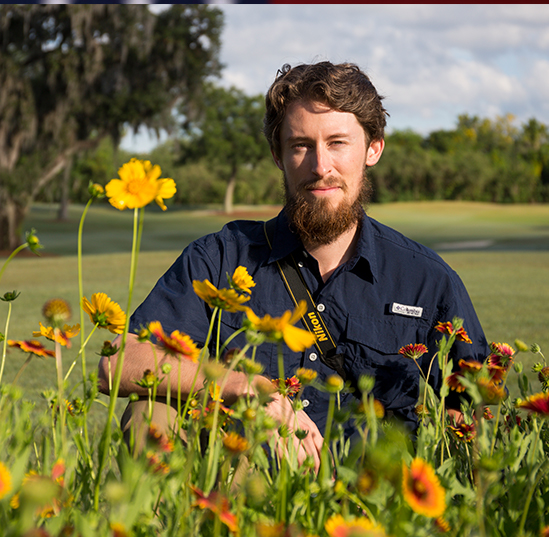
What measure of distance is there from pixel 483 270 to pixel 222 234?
10.0 metres

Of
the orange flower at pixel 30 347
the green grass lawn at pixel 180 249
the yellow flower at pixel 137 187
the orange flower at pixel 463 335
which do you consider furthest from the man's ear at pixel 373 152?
the yellow flower at pixel 137 187

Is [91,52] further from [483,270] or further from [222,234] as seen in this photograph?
[222,234]

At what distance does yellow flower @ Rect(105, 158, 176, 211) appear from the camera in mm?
728

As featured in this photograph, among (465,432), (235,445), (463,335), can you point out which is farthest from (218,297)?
(463,335)

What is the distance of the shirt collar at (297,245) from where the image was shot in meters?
2.14

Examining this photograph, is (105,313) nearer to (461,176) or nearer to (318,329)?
(318,329)

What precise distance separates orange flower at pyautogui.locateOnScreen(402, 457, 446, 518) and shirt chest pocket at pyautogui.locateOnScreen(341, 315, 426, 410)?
4.46 feet

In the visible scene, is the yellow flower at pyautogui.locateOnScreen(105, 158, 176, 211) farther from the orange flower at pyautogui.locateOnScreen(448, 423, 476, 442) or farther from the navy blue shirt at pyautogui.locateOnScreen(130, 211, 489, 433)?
the navy blue shirt at pyautogui.locateOnScreen(130, 211, 489, 433)

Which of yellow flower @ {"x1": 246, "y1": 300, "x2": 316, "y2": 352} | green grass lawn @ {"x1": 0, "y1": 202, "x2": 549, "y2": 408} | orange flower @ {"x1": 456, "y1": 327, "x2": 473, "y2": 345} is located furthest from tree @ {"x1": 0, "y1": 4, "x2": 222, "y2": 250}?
yellow flower @ {"x1": 246, "y1": 300, "x2": 316, "y2": 352}

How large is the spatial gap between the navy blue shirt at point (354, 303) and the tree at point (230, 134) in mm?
35601

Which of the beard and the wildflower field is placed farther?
the beard

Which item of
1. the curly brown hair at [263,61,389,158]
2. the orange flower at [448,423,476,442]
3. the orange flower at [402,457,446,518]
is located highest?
the curly brown hair at [263,61,389,158]

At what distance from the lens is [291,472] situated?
842 millimetres

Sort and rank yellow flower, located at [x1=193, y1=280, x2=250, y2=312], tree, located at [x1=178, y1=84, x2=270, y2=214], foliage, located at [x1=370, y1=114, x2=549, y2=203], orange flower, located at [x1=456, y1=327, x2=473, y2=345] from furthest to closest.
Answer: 1. foliage, located at [x1=370, y1=114, x2=549, y2=203]
2. tree, located at [x1=178, y1=84, x2=270, y2=214]
3. orange flower, located at [x1=456, y1=327, x2=473, y2=345]
4. yellow flower, located at [x1=193, y1=280, x2=250, y2=312]
